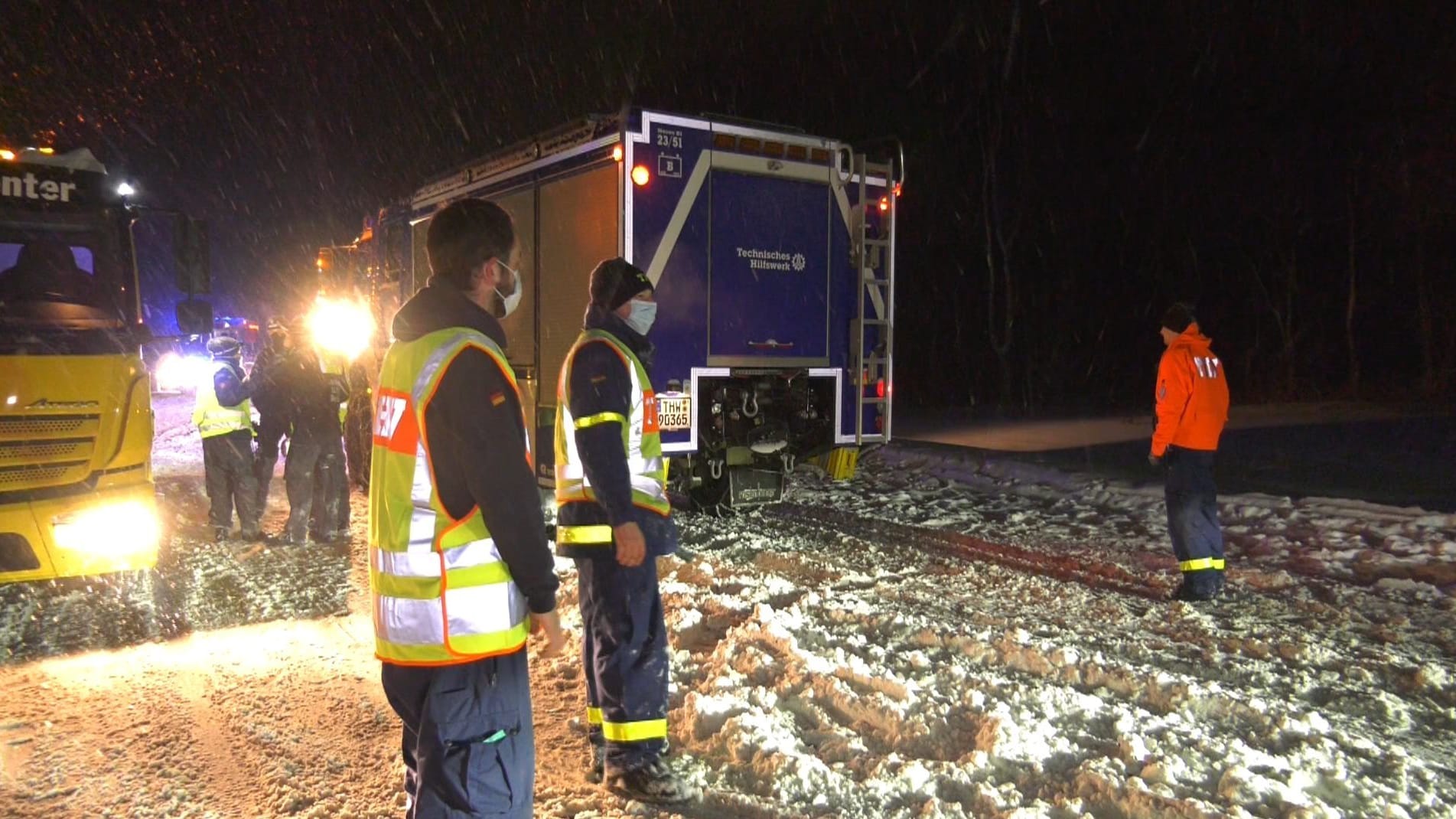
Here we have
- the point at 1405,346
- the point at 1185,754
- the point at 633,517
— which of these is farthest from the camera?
the point at 1405,346

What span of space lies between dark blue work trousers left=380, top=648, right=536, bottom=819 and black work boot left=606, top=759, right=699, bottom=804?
123 centimetres

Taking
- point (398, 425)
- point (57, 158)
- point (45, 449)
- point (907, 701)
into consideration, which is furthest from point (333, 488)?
point (398, 425)

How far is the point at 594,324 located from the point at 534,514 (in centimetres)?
164

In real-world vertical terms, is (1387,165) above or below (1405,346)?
above

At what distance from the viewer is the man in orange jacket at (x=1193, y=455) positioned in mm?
6148

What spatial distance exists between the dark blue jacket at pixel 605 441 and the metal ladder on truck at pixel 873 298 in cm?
511

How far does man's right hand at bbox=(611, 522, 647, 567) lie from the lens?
11.4ft

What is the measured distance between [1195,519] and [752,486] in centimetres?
373

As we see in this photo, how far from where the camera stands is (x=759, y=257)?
8.20 meters

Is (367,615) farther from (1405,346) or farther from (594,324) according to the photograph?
(1405,346)

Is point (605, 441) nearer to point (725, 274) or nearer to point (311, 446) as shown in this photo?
point (725, 274)

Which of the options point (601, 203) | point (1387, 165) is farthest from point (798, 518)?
point (1387, 165)

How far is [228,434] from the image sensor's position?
796 centimetres

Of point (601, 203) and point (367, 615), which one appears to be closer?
point (367, 615)
